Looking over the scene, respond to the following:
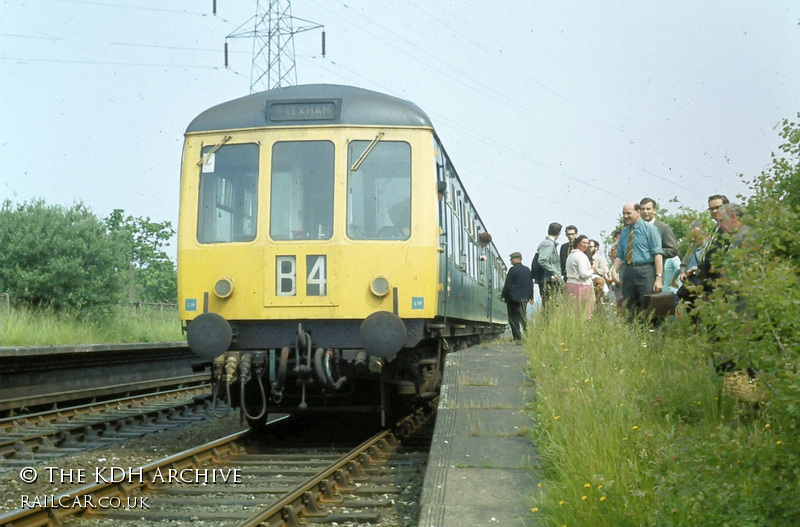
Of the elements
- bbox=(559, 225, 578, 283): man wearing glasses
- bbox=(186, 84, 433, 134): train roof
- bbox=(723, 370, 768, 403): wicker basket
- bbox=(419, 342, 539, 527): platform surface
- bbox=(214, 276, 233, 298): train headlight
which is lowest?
bbox=(419, 342, 539, 527): platform surface

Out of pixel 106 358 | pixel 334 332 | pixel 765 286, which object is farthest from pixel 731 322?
pixel 106 358

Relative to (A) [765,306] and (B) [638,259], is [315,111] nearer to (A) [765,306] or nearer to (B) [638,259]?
(B) [638,259]

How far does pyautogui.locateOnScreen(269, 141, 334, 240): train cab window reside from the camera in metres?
9.27

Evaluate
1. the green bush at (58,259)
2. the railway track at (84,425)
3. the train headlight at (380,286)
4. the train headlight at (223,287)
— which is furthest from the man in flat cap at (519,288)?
the green bush at (58,259)

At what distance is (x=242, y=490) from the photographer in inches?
282

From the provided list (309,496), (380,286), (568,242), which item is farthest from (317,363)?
(568,242)

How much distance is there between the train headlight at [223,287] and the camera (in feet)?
30.0

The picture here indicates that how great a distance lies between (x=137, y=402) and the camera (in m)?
14.3

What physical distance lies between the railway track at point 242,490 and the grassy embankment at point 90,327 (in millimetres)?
9564

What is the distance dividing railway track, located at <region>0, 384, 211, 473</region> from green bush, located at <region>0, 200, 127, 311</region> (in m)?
11.2

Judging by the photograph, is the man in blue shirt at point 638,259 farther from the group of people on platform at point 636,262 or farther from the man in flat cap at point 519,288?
the man in flat cap at point 519,288

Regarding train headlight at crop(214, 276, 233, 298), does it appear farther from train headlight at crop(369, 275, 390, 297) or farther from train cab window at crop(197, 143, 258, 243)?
train headlight at crop(369, 275, 390, 297)

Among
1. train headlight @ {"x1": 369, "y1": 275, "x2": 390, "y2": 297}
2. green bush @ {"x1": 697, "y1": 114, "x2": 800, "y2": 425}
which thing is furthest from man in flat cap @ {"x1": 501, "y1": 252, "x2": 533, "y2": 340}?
green bush @ {"x1": 697, "y1": 114, "x2": 800, "y2": 425}

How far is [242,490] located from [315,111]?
389cm
